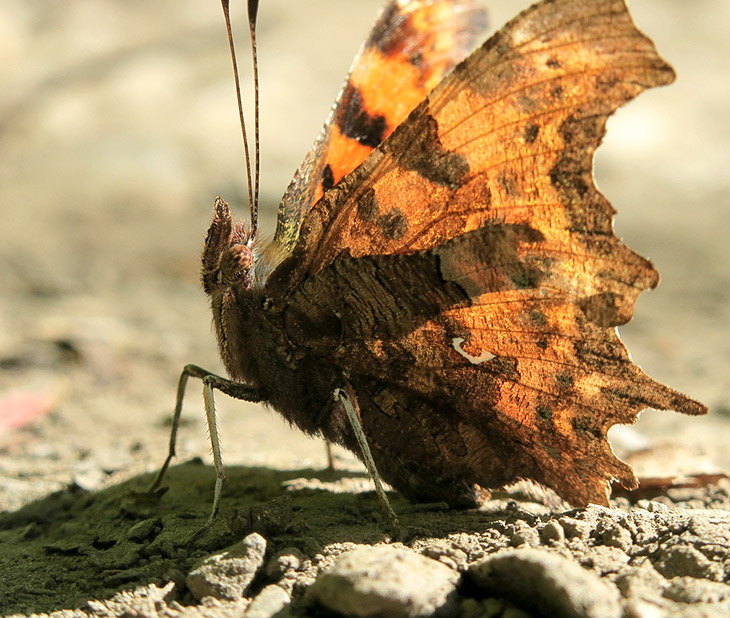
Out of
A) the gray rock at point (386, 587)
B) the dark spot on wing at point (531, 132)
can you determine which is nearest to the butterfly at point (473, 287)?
the dark spot on wing at point (531, 132)

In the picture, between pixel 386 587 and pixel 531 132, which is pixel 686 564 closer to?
pixel 386 587

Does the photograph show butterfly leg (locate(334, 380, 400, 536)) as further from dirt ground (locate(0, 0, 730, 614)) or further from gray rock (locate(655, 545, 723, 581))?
gray rock (locate(655, 545, 723, 581))

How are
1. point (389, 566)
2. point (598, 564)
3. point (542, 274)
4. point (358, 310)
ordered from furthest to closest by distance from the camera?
1. point (358, 310)
2. point (542, 274)
3. point (598, 564)
4. point (389, 566)

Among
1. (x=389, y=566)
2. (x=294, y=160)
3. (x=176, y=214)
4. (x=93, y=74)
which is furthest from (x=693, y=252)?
(x=93, y=74)

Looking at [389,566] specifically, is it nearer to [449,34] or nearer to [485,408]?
[485,408]

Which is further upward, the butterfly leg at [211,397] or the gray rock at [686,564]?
the butterfly leg at [211,397]

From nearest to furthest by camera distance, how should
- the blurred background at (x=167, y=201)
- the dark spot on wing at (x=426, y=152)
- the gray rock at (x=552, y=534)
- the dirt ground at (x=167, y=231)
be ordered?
the gray rock at (x=552, y=534)
the dark spot on wing at (x=426, y=152)
the dirt ground at (x=167, y=231)
the blurred background at (x=167, y=201)

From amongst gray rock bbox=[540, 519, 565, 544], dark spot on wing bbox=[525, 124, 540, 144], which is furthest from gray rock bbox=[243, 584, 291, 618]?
dark spot on wing bbox=[525, 124, 540, 144]

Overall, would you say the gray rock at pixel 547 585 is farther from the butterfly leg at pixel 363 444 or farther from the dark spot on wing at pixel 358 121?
the dark spot on wing at pixel 358 121

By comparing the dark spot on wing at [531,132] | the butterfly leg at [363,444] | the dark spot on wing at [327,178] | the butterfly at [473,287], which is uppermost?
the dark spot on wing at [327,178]
